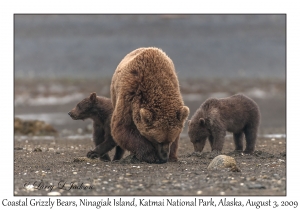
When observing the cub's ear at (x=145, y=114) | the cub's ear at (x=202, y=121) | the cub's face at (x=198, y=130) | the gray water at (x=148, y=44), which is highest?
the gray water at (x=148, y=44)

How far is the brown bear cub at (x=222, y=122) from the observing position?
13500mm

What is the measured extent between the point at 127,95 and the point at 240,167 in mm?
2251

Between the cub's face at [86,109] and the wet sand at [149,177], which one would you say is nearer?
the wet sand at [149,177]

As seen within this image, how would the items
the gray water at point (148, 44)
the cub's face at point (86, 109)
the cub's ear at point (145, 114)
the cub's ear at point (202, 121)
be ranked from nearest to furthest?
the cub's ear at point (145, 114) < the cub's face at point (86, 109) < the cub's ear at point (202, 121) < the gray water at point (148, 44)

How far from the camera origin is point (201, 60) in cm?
3906

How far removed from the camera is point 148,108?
34.9 ft

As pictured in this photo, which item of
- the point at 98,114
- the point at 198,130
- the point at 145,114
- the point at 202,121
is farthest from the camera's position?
the point at 198,130

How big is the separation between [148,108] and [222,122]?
11.2ft

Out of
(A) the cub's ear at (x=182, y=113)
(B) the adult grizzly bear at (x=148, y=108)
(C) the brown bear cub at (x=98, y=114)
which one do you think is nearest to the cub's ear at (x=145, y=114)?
(B) the adult grizzly bear at (x=148, y=108)

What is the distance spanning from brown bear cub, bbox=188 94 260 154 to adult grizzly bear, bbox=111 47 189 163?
2478 mm

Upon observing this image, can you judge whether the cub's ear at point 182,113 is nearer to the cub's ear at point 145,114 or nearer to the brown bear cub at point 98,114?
the cub's ear at point 145,114

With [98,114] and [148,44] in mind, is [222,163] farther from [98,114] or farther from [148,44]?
[148,44]

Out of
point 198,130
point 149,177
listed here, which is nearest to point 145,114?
point 149,177

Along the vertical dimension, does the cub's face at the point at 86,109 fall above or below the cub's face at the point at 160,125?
above
